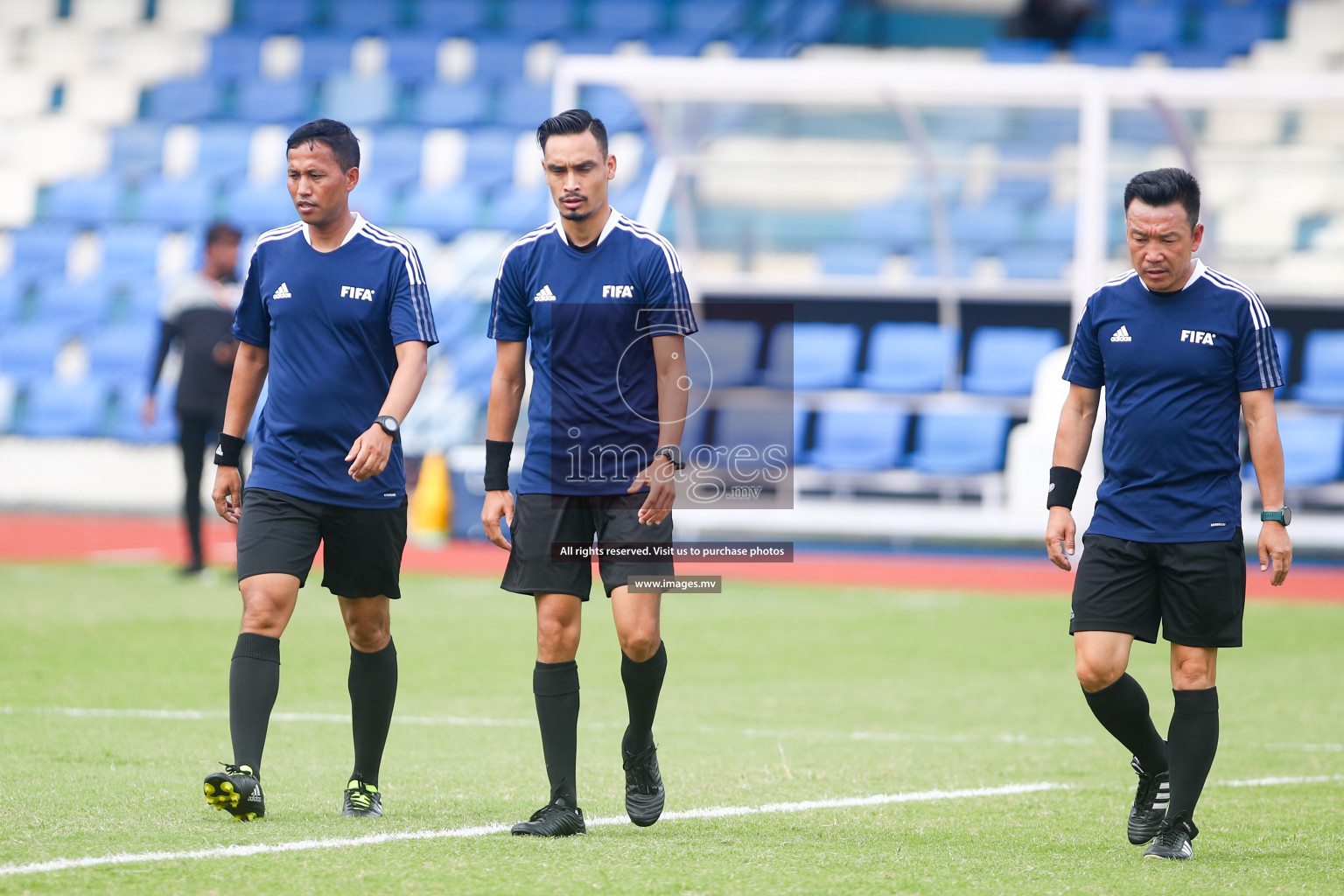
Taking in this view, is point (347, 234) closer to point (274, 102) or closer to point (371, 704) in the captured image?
point (371, 704)

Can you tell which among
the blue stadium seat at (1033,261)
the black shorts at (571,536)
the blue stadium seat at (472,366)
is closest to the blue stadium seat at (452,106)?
the blue stadium seat at (472,366)

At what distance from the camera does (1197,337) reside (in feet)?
16.7

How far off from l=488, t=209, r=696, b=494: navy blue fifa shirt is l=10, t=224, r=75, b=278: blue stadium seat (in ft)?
61.5

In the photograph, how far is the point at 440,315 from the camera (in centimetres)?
1997

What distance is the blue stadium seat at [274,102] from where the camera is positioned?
2358 cm

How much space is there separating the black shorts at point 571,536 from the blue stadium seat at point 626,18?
18965 mm

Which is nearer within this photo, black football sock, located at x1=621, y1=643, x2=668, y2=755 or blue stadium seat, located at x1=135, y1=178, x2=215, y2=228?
black football sock, located at x1=621, y1=643, x2=668, y2=755

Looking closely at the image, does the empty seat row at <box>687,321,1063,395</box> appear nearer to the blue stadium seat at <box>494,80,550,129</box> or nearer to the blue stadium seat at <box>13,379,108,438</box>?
the blue stadium seat at <box>494,80,550,129</box>

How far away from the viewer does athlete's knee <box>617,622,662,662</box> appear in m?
5.18

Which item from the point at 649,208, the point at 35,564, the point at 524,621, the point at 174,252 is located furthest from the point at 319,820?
the point at 174,252

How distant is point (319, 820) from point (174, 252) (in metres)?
18.1

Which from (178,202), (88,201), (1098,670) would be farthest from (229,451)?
(88,201)

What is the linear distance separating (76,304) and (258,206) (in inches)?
104

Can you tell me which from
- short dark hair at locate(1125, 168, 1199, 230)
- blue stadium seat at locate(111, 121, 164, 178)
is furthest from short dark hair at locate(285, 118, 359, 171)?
blue stadium seat at locate(111, 121, 164, 178)
